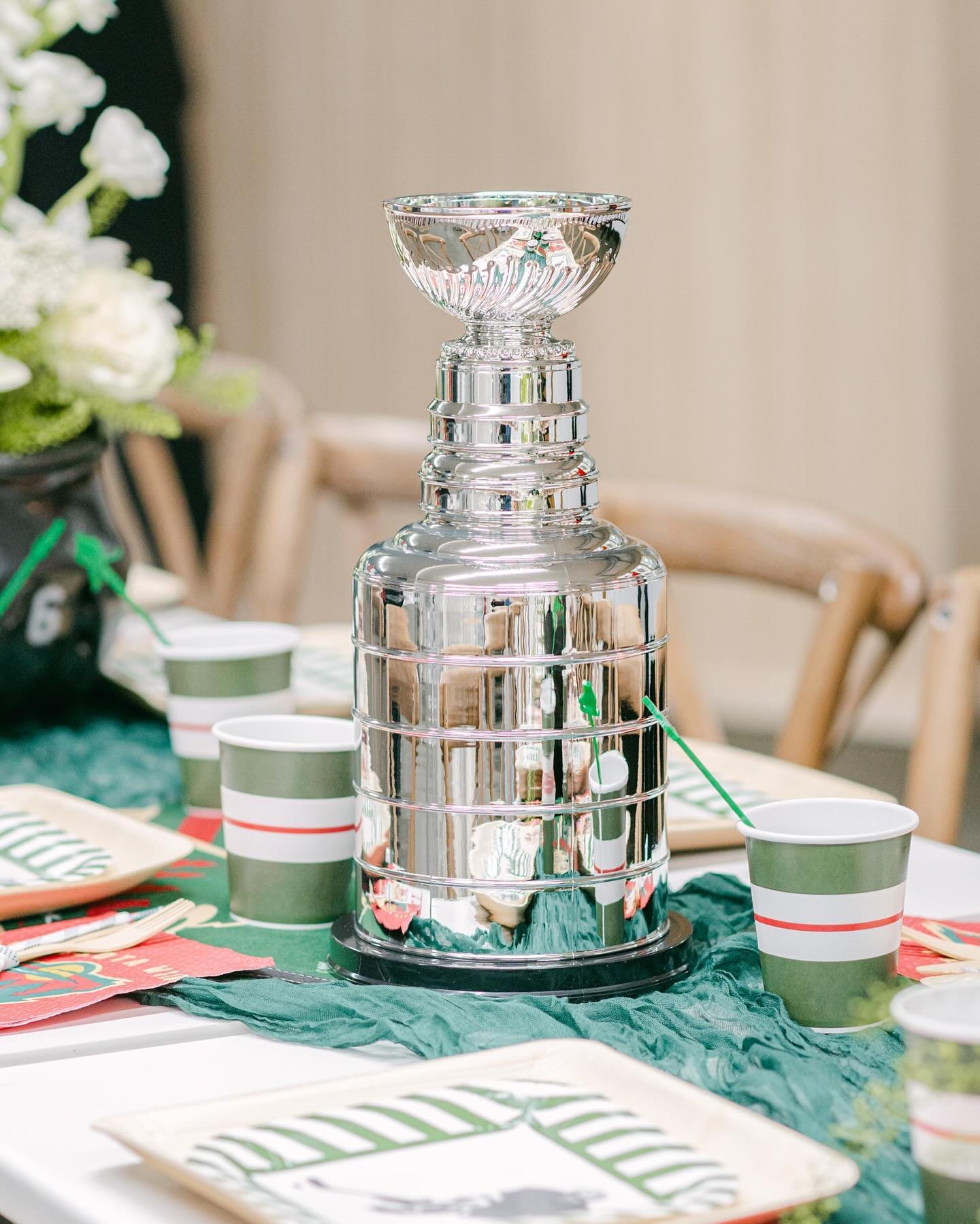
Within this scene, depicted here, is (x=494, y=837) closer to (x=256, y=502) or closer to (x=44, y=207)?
(x=256, y=502)

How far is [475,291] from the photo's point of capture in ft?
2.44

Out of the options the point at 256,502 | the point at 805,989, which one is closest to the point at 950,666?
the point at 805,989

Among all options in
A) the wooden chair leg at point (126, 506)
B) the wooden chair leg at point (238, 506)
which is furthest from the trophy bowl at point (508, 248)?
the wooden chair leg at point (126, 506)

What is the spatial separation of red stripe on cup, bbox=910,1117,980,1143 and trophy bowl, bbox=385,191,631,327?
15.3 inches

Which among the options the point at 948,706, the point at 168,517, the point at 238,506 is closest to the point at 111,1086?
the point at 948,706

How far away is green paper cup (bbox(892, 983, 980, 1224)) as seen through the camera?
18.9 inches

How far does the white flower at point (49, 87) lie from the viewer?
1.20 metres

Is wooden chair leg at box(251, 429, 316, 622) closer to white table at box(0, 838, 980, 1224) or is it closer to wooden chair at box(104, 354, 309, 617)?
wooden chair at box(104, 354, 309, 617)

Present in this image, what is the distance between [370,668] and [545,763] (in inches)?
3.6

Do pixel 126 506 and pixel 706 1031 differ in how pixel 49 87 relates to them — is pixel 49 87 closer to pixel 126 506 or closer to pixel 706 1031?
pixel 706 1031

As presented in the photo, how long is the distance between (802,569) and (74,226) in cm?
62

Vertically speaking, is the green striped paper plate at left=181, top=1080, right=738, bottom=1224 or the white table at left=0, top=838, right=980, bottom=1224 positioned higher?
the green striped paper plate at left=181, top=1080, right=738, bottom=1224

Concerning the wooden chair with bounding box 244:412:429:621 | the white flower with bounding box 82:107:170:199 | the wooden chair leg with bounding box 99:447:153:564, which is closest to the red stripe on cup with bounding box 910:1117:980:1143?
the white flower with bounding box 82:107:170:199

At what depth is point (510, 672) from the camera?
712mm
